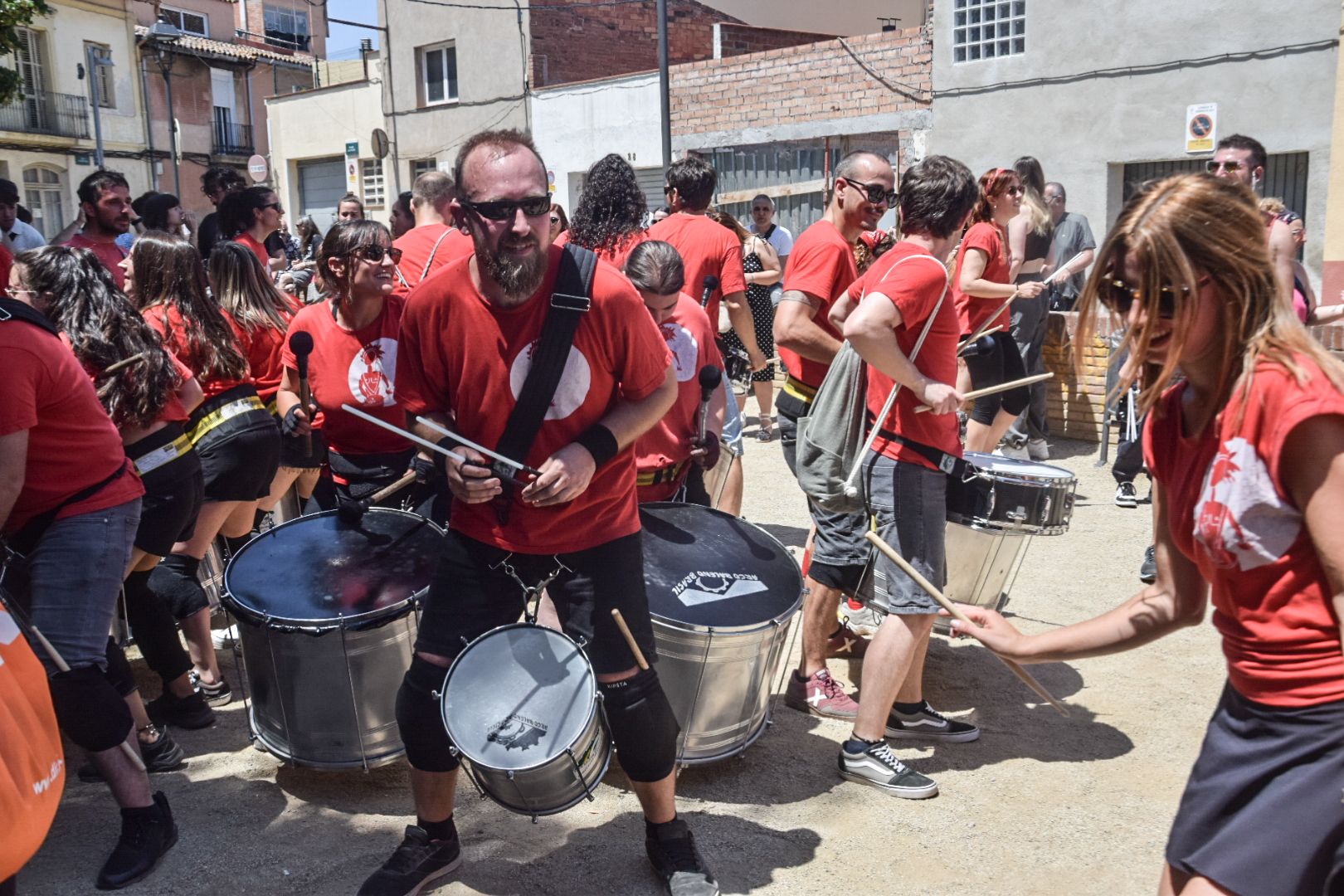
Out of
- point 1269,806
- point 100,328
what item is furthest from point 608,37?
point 1269,806

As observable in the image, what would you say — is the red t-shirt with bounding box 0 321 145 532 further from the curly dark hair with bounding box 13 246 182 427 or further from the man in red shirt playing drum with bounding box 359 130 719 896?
the man in red shirt playing drum with bounding box 359 130 719 896

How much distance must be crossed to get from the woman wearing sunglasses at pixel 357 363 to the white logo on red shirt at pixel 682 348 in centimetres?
103

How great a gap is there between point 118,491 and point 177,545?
1.12 m

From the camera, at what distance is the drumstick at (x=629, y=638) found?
2.90 meters

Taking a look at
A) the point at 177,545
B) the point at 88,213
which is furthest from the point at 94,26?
the point at 177,545

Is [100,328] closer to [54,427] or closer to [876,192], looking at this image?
[54,427]

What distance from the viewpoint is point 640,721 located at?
2988 mm

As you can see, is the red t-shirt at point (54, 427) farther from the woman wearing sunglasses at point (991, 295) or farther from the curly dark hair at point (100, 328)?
the woman wearing sunglasses at point (991, 295)

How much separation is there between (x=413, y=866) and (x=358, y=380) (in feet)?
6.21

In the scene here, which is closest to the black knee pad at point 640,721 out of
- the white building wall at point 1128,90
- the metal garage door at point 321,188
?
the white building wall at point 1128,90

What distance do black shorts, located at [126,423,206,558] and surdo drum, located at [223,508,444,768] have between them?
0.40m

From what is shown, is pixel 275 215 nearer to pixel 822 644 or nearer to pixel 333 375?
pixel 333 375

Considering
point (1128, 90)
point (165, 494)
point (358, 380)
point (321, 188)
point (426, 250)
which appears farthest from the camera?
point (321, 188)

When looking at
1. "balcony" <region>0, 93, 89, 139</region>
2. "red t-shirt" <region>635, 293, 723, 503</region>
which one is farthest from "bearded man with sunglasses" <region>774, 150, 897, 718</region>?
"balcony" <region>0, 93, 89, 139</region>
